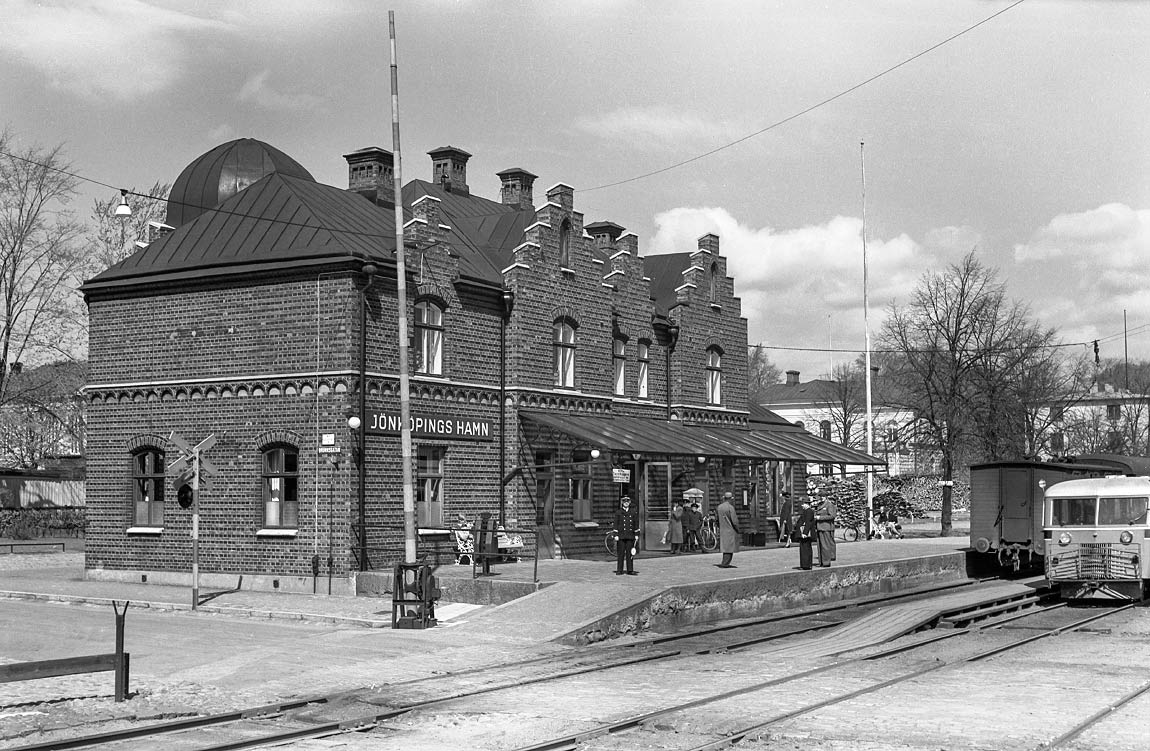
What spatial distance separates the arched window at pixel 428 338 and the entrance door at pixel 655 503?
8211mm

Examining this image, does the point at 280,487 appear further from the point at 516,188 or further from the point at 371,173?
the point at 516,188

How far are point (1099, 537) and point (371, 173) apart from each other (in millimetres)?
19697

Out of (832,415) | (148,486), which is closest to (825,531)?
(148,486)

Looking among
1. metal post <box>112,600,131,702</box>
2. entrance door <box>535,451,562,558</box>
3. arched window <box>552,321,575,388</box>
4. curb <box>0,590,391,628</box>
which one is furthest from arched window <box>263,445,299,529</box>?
metal post <box>112,600,131,702</box>

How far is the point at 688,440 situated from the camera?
109 feet

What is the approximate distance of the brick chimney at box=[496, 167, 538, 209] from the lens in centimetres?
3912

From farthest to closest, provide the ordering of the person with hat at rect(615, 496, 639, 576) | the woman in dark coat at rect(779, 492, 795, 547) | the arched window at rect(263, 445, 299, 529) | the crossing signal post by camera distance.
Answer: the woman in dark coat at rect(779, 492, 795, 547) → the arched window at rect(263, 445, 299, 529) → the person with hat at rect(615, 496, 639, 576) → the crossing signal post

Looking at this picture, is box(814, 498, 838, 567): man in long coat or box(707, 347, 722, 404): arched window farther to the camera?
box(707, 347, 722, 404): arched window

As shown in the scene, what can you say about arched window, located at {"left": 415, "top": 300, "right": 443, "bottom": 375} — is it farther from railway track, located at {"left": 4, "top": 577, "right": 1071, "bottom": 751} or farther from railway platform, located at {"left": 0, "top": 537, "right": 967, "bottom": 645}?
railway track, located at {"left": 4, "top": 577, "right": 1071, "bottom": 751}

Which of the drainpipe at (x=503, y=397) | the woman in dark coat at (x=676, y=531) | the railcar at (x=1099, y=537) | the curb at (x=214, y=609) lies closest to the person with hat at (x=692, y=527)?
the woman in dark coat at (x=676, y=531)

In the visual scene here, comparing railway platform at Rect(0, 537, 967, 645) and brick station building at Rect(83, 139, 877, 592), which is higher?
brick station building at Rect(83, 139, 877, 592)

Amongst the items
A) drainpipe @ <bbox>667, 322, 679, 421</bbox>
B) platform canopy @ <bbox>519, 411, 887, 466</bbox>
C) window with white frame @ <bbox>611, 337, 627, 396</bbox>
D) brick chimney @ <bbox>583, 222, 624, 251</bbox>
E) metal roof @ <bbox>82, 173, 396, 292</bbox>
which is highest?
brick chimney @ <bbox>583, 222, 624, 251</bbox>

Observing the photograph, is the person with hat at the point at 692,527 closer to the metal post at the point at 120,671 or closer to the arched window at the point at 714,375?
the arched window at the point at 714,375

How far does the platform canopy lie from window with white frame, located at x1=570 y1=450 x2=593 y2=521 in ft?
3.24
